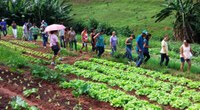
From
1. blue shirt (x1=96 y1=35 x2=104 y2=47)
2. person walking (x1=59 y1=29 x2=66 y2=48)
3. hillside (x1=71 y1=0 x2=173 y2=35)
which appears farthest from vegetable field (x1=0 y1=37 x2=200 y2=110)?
hillside (x1=71 y1=0 x2=173 y2=35)

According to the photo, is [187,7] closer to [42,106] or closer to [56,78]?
[56,78]

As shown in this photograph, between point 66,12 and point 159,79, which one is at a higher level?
point 66,12

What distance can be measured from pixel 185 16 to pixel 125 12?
A: 1635 cm

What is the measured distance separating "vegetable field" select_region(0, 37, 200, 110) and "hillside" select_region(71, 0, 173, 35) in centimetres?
2496

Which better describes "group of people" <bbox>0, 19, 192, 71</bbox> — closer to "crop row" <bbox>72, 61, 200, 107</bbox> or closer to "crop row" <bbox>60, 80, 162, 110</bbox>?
"crop row" <bbox>72, 61, 200, 107</bbox>

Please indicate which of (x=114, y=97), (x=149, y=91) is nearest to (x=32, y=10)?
(x=149, y=91)

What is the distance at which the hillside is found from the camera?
143 feet

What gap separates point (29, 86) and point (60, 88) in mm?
1205

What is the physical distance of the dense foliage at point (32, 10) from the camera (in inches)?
1672

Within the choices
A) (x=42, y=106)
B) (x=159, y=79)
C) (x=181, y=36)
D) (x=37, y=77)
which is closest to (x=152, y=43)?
(x=181, y=36)

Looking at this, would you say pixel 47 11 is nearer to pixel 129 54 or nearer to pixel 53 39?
pixel 129 54

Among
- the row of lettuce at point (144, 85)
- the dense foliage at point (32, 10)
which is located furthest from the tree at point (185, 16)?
the row of lettuce at point (144, 85)

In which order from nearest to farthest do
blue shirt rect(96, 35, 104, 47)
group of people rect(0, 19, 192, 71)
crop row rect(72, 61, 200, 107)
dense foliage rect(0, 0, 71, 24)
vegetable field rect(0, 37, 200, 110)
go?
vegetable field rect(0, 37, 200, 110) < crop row rect(72, 61, 200, 107) < group of people rect(0, 19, 192, 71) < blue shirt rect(96, 35, 104, 47) < dense foliage rect(0, 0, 71, 24)

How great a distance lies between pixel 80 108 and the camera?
11188 mm
